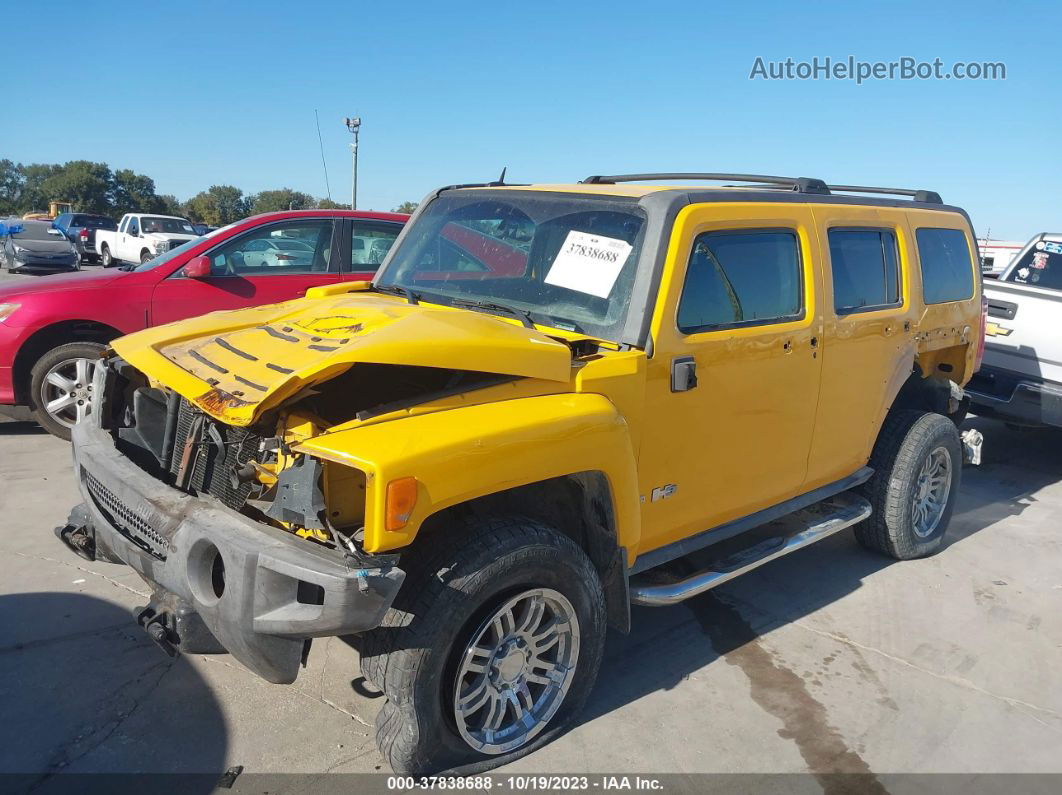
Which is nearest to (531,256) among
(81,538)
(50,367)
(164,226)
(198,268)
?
(81,538)

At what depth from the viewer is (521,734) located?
2945 millimetres

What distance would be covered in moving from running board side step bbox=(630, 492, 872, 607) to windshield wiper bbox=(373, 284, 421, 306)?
1.61m

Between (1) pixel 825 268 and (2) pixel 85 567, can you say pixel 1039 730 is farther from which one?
(2) pixel 85 567

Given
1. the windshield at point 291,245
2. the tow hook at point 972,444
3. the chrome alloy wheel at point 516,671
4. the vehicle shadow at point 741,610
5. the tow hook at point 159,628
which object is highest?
the windshield at point 291,245

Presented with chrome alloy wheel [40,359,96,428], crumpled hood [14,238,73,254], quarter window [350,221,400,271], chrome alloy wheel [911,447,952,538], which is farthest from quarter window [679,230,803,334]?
crumpled hood [14,238,73,254]

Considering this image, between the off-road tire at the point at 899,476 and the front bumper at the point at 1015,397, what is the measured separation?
6.55 ft

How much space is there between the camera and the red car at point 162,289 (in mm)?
6109

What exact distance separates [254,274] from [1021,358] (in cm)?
655

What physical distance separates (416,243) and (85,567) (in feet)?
7.84

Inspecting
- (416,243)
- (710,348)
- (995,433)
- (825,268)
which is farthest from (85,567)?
(995,433)

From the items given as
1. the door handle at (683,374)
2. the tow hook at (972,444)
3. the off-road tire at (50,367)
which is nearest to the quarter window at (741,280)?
the door handle at (683,374)

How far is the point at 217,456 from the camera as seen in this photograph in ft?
9.42

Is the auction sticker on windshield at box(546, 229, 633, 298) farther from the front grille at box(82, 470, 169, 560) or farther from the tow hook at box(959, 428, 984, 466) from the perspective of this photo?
the tow hook at box(959, 428, 984, 466)

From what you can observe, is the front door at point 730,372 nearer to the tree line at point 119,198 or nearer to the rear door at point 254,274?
the rear door at point 254,274
